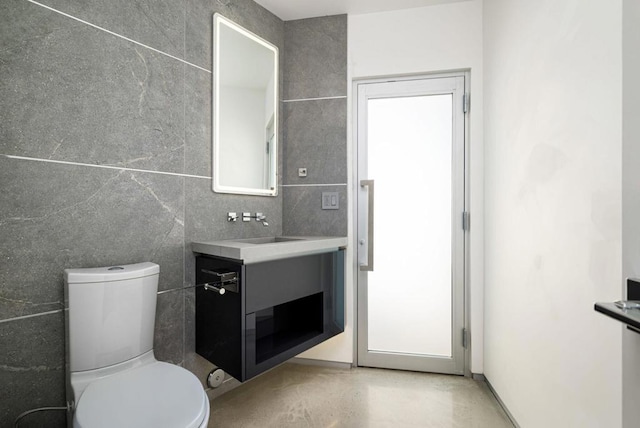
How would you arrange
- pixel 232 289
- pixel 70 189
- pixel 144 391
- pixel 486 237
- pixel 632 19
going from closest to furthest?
pixel 632 19
pixel 144 391
pixel 70 189
pixel 232 289
pixel 486 237

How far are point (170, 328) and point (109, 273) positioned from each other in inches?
22.4

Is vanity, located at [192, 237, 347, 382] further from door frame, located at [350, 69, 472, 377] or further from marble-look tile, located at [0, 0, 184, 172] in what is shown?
marble-look tile, located at [0, 0, 184, 172]

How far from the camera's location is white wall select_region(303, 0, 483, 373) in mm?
2180

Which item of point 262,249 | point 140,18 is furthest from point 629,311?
point 140,18

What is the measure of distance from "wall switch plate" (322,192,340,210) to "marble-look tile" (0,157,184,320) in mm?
1087

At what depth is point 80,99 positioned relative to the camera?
133cm

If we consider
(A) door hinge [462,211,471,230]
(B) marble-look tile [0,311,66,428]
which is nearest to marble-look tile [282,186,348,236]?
(A) door hinge [462,211,471,230]

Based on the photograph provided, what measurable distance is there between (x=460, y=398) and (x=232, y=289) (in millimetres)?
1546

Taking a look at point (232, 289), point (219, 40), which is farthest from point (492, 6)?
point (232, 289)

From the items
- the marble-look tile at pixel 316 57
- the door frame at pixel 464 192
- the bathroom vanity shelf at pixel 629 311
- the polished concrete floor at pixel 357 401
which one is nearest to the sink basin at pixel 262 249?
the door frame at pixel 464 192

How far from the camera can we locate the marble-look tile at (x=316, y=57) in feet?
7.73

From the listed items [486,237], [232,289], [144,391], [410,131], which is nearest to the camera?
[144,391]

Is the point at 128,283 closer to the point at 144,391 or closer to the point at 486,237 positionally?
the point at 144,391

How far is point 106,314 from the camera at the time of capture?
1.26m
